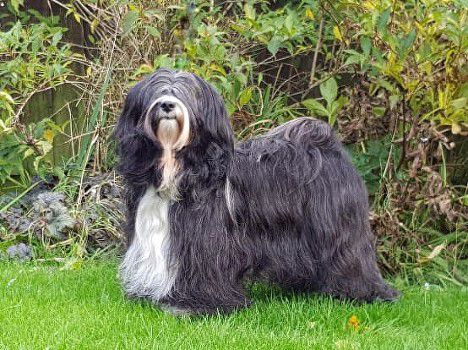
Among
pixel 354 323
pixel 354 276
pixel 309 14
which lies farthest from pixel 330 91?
pixel 354 323

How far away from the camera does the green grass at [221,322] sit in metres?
3.80

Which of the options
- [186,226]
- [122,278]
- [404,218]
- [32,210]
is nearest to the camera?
[186,226]

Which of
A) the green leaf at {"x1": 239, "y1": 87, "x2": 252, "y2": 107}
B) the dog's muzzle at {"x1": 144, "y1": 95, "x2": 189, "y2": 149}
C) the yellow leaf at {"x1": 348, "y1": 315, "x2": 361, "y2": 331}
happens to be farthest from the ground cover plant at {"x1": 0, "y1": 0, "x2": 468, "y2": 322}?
the yellow leaf at {"x1": 348, "y1": 315, "x2": 361, "y2": 331}

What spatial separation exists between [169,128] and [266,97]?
229cm

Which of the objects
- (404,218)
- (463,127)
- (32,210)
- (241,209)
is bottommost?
(32,210)

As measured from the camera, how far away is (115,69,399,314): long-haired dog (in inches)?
156

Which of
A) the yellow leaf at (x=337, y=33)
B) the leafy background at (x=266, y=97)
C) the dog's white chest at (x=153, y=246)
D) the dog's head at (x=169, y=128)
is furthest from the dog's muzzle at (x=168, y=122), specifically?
the yellow leaf at (x=337, y=33)

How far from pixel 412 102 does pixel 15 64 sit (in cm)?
295

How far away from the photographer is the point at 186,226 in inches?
161

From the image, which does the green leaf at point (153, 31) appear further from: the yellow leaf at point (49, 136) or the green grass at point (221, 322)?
the green grass at point (221, 322)

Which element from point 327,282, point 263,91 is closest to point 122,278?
point 327,282

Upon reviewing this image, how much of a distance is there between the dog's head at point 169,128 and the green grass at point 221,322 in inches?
28.5

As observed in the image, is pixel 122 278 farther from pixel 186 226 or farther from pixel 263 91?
pixel 263 91

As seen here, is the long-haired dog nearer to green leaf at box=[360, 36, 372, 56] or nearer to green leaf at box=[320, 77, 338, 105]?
green leaf at box=[360, 36, 372, 56]
